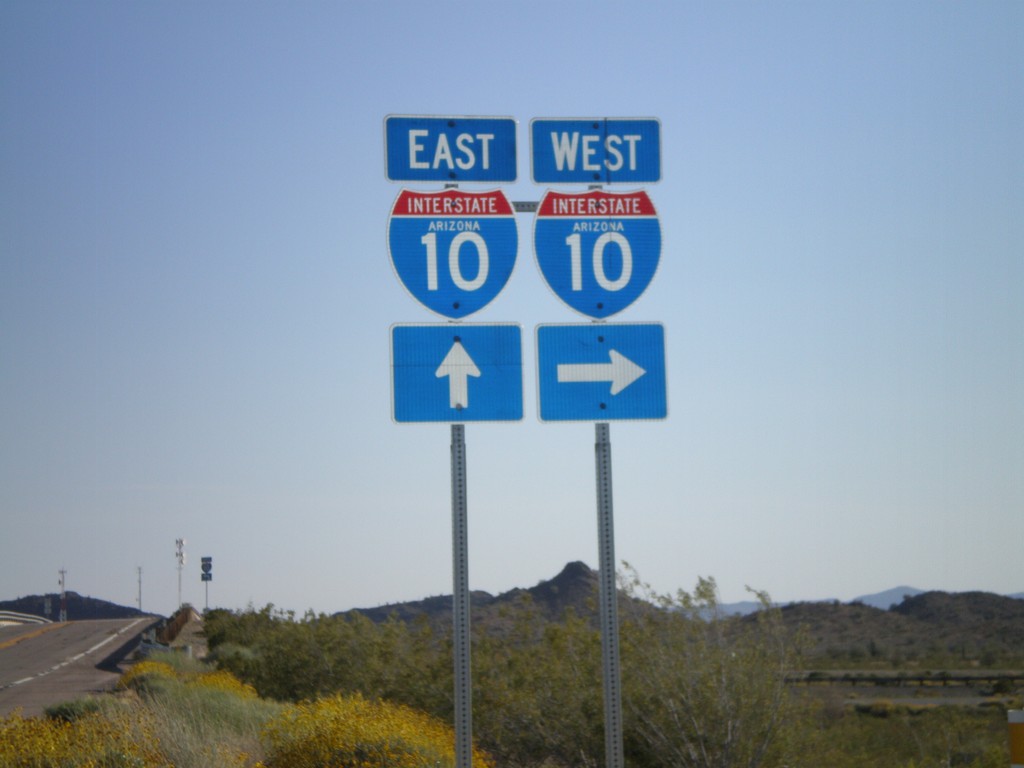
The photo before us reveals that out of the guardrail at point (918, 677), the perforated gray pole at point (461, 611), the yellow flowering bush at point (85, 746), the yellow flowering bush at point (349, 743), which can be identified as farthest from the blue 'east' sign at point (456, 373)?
the guardrail at point (918, 677)

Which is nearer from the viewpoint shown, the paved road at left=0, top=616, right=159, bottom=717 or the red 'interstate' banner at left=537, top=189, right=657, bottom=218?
the red 'interstate' banner at left=537, top=189, right=657, bottom=218

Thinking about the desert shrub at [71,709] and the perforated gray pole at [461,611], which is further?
the desert shrub at [71,709]

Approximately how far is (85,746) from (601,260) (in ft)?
21.1

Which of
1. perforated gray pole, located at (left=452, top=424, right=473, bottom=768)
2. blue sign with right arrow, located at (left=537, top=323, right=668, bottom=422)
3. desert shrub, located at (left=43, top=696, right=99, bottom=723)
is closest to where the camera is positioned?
perforated gray pole, located at (left=452, top=424, right=473, bottom=768)

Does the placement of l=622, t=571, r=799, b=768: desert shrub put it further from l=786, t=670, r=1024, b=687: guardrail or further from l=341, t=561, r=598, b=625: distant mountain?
l=786, t=670, r=1024, b=687: guardrail

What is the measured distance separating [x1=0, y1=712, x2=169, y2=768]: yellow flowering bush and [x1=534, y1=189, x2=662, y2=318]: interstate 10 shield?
17.5ft

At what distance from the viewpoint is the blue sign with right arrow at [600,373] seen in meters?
6.96

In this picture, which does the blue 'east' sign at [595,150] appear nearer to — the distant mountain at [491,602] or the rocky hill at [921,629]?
the distant mountain at [491,602]

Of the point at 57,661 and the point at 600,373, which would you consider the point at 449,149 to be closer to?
the point at 600,373

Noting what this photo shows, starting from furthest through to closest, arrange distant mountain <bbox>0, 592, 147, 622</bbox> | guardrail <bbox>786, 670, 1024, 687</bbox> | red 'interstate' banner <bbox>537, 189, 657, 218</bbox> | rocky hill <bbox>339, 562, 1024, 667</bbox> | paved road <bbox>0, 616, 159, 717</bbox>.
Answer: distant mountain <bbox>0, 592, 147, 622</bbox> → rocky hill <bbox>339, 562, 1024, 667</bbox> → guardrail <bbox>786, 670, 1024, 687</bbox> → paved road <bbox>0, 616, 159, 717</bbox> → red 'interstate' banner <bbox>537, 189, 657, 218</bbox>

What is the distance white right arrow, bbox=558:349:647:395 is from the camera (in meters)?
7.00

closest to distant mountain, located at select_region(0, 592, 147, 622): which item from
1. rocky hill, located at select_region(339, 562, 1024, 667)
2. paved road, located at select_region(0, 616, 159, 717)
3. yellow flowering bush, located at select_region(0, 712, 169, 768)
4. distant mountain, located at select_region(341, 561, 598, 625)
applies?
paved road, located at select_region(0, 616, 159, 717)

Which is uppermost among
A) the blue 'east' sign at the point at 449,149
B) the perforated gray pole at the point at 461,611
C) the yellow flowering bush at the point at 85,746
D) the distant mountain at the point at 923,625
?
the blue 'east' sign at the point at 449,149

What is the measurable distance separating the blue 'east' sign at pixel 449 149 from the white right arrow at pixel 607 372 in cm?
129
